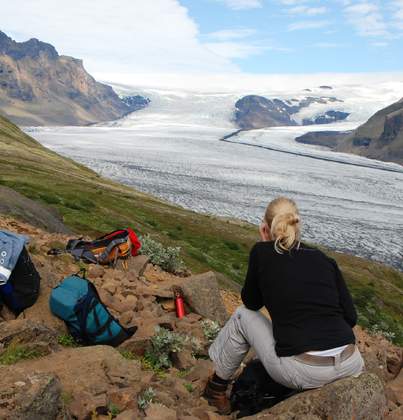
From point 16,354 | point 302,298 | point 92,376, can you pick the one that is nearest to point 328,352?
point 302,298

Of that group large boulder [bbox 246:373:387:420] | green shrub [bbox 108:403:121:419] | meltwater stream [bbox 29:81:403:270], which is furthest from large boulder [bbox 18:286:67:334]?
meltwater stream [bbox 29:81:403:270]

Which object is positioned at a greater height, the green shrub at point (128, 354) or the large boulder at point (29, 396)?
the large boulder at point (29, 396)

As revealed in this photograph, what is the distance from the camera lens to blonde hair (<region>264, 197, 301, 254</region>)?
6715 millimetres

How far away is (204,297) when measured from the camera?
40.1 ft

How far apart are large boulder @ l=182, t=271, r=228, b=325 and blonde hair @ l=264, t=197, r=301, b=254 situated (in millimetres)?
5423

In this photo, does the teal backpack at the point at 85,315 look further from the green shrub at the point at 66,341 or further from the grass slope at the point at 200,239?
the grass slope at the point at 200,239

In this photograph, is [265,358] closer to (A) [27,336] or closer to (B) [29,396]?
(B) [29,396]

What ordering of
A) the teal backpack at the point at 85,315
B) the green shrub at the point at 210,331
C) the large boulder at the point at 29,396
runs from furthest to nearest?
the green shrub at the point at 210,331 → the teal backpack at the point at 85,315 → the large boulder at the point at 29,396

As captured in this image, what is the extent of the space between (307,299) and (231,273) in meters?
28.0

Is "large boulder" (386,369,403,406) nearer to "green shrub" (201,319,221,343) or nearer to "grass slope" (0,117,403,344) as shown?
"green shrub" (201,319,221,343)

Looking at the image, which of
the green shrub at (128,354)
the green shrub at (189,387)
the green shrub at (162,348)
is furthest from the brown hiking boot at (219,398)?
the green shrub at (128,354)

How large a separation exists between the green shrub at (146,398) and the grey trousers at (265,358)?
0.97 meters

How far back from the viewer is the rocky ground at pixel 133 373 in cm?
589

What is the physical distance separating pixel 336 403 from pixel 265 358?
1055mm
